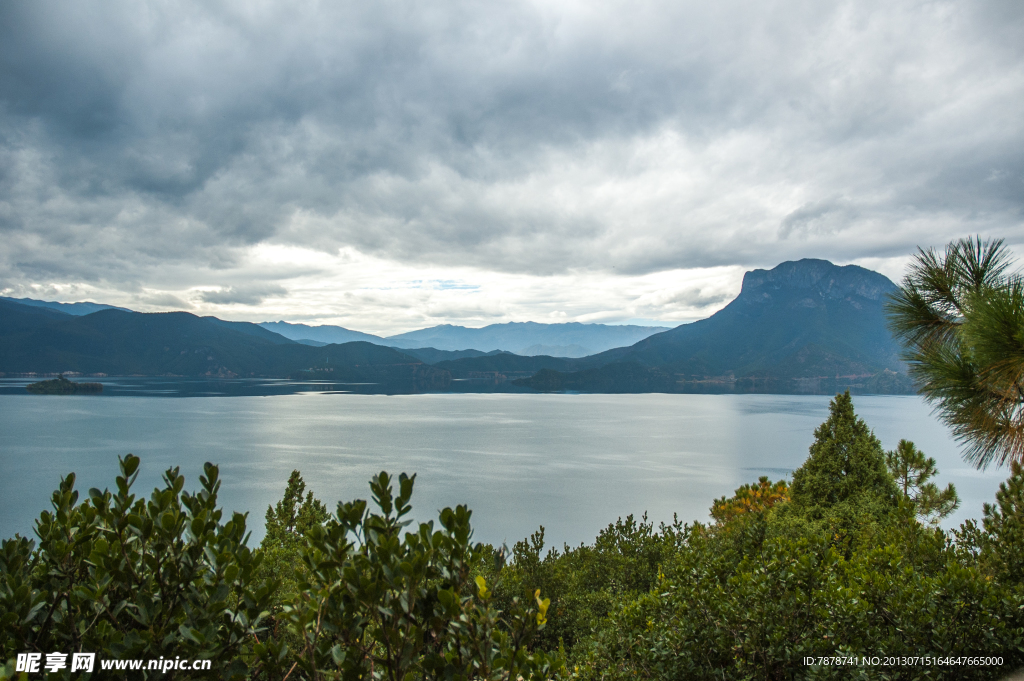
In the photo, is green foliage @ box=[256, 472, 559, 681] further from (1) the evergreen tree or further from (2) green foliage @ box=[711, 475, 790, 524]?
(2) green foliage @ box=[711, 475, 790, 524]

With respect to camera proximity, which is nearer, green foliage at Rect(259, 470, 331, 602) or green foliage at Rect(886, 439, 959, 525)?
green foliage at Rect(259, 470, 331, 602)

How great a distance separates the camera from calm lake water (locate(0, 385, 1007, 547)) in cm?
3553

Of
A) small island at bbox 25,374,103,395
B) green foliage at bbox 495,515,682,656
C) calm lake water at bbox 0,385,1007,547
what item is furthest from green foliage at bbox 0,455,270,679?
small island at bbox 25,374,103,395

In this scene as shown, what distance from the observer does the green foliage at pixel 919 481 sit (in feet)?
40.9

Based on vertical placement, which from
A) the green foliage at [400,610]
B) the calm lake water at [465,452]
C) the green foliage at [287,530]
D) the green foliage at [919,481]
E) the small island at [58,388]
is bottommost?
the calm lake water at [465,452]

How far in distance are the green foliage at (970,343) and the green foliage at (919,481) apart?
8072 mm

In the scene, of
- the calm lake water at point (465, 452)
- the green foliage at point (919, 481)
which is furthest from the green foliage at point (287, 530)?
the calm lake water at point (465, 452)

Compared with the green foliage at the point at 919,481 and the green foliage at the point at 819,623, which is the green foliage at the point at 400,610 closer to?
the green foliage at the point at 819,623

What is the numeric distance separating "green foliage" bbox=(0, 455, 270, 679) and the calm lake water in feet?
83.4

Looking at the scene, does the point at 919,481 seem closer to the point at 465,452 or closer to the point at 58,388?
the point at 465,452

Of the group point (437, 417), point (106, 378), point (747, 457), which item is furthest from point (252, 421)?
point (106, 378)

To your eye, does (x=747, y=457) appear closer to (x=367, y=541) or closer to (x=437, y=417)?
(x=437, y=417)

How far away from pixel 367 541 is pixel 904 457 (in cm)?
1409

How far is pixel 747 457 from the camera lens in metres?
55.3
